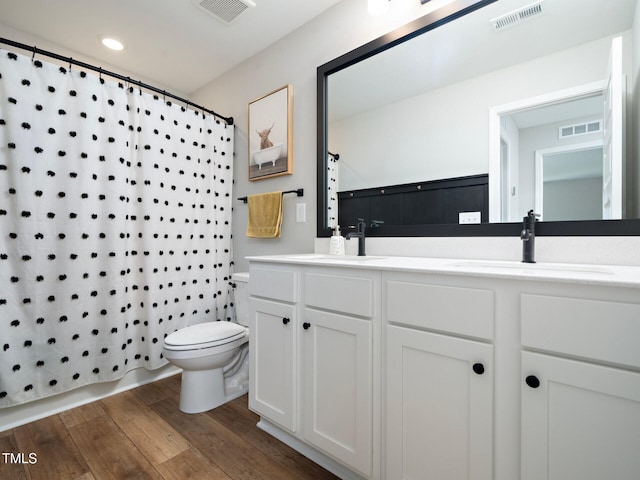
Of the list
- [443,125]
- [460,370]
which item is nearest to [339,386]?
[460,370]

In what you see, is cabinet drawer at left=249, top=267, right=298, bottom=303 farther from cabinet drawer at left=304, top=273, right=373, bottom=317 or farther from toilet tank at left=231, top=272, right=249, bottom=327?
toilet tank at left=231, top=272, right=249, bottom=327

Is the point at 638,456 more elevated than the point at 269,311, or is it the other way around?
the point at 269,311

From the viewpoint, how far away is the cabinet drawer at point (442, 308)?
34.6 inches

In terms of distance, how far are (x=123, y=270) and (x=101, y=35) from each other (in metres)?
1.64

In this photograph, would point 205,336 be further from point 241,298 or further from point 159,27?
point 159,27

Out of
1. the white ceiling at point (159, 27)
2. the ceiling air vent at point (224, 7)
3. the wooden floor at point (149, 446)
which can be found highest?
the white ceiling at point (159, 27)

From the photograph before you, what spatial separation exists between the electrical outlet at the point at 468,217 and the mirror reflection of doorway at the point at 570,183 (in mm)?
221

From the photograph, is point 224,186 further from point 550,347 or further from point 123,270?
point 550,347

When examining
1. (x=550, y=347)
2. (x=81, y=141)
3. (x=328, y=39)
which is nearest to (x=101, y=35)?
(x=81, y=141)

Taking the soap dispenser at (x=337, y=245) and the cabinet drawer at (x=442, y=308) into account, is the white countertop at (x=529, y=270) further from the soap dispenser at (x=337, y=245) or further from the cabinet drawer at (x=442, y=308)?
the soap dispenser at (x=337, y=245)

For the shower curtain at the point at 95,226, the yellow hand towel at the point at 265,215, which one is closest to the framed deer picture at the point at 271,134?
the yellow hand towel at the point at 265,215

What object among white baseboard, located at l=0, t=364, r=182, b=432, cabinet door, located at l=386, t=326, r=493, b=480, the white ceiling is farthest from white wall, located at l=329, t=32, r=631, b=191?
white baseboard, located at l=0, t=364, r=182, b=432

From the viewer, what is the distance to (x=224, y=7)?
1.83m

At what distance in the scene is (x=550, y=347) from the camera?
2.57 ft
